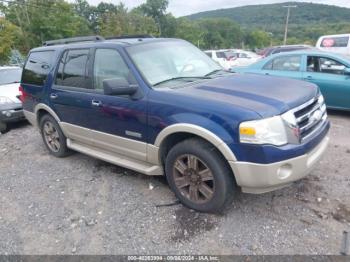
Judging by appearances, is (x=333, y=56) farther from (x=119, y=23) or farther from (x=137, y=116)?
(x=119, y=23)

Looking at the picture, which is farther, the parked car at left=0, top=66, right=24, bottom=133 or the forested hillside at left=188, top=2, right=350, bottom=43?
the forested hillside at left=188, top=2, right=350, bottom=43

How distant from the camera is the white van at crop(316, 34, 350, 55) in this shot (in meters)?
14.9

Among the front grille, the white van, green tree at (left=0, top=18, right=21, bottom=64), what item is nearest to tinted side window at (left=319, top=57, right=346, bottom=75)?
the front grille

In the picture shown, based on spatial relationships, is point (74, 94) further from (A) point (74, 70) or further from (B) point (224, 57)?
(B) point (224, 57)

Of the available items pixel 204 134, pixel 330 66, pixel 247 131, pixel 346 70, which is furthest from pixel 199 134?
pixel 330 66

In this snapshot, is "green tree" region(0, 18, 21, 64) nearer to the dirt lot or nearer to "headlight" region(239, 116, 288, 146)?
the dirt lot

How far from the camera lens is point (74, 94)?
435 cm

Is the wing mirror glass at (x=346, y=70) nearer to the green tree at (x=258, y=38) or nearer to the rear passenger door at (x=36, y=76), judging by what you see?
the rear passenger door at (x=36, y=76)

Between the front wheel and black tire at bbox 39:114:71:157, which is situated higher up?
black tire at bbox 39:114:71:157

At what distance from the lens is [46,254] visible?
9.78 ft

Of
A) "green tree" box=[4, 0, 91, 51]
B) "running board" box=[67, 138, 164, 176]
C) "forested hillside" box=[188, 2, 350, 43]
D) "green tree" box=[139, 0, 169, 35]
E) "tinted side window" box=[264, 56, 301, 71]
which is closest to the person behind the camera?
"running board" box=[67, 138, 164, 176]

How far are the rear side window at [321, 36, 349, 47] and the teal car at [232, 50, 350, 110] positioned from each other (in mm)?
9597

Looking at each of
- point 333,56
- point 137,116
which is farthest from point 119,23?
point 137,116

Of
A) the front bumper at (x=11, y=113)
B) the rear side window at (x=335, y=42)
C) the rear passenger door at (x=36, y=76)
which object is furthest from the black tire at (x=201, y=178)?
the rear side window at (x=335, y=42)
